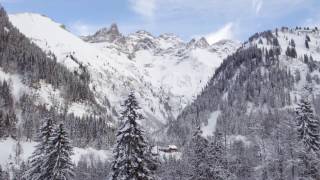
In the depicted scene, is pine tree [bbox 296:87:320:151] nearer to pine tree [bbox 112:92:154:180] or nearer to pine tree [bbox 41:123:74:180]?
pine tree [bbox 112:92:154:180]

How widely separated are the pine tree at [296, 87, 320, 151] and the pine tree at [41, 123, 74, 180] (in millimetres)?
25972

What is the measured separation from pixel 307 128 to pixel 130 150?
2563 centimetres

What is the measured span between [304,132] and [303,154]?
3.10 meters

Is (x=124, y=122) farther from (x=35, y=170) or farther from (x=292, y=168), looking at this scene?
(x=292, y=168)

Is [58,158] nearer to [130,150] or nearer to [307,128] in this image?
[130,150]

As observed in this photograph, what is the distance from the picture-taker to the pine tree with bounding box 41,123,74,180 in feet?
154

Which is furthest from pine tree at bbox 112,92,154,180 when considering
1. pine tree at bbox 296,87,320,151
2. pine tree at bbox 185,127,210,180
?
pine tree at bbox 296,87,320,151

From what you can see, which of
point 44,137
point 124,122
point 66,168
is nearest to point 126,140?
Answer: point 124,122

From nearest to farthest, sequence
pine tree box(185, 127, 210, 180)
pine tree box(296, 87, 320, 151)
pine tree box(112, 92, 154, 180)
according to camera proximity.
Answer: pine tree box(112, 92, 154, 180) < pine tree box(185, 127, 210, 180) < pine tree box(296, 87, 320, 151)

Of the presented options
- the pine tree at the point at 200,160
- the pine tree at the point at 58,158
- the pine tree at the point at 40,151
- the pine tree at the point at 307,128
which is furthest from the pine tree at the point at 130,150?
the pine tree at the point at 307,128

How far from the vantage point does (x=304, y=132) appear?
5147 centimetres

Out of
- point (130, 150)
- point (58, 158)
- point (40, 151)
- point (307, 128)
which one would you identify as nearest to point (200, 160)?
point (307, 128)

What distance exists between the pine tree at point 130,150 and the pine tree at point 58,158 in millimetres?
13981

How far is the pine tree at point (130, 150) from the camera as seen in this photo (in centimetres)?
3422
